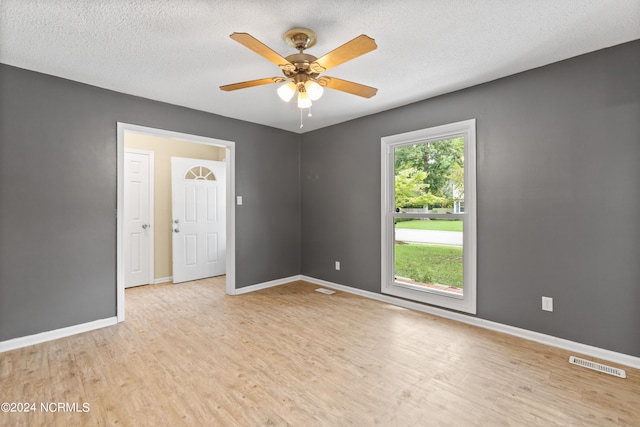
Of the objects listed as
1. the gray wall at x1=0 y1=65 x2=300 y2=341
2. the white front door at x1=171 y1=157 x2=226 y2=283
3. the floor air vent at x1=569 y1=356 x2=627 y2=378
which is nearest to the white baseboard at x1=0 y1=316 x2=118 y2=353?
the gray wall at x1=0 y1=65 x2=300 y2=341

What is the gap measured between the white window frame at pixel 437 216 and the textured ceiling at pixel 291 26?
54 cm

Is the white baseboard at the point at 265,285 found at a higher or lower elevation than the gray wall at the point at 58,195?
lower

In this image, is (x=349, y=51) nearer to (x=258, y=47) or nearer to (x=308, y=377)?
(x=258, y=47)

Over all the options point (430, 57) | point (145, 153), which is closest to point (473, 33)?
point (430, 57)

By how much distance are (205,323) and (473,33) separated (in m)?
3.62

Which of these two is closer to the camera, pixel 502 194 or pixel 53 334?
pixel 53 334

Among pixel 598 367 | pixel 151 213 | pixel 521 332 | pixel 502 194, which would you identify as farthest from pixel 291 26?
pixel 151 213

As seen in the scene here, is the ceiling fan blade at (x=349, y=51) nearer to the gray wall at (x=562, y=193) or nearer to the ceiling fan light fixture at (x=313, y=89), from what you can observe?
the ceiling fan light fixture at (x=313, y=89)

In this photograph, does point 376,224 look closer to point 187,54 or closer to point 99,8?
point 187,54

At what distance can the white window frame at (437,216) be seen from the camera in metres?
3.12

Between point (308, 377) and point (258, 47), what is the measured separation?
2.30 metres

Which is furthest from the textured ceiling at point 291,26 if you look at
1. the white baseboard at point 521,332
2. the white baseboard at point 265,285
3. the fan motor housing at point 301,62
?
the white baseboard at point 265,285

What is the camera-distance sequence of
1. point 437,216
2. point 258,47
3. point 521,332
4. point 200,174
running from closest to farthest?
1. point 258,47
2. point 521,332
3. point 437,216
4. point 200,174

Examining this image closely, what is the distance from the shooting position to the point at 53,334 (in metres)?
2.82
